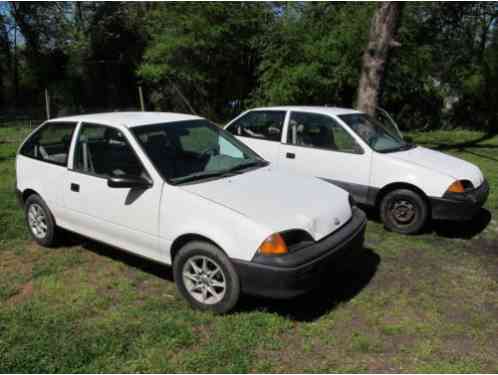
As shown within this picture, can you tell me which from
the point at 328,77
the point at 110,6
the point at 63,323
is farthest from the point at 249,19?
the point at 63,323

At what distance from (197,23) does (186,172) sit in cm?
1547

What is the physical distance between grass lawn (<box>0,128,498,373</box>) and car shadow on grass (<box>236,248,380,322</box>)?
1 cm

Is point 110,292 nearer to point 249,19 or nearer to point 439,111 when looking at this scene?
point 249,19

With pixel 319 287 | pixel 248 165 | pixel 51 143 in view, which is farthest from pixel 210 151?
pixel 51 143

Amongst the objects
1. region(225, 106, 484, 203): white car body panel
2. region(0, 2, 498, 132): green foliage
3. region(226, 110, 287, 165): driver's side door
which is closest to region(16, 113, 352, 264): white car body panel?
region(225, 106, 484, 203): white car body panel

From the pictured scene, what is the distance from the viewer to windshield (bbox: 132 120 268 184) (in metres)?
3.97

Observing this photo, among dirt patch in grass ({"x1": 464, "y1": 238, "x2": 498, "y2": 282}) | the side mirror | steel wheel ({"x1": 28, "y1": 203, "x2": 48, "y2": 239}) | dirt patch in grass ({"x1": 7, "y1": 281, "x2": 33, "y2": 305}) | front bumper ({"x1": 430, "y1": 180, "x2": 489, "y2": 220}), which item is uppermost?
the side mirror

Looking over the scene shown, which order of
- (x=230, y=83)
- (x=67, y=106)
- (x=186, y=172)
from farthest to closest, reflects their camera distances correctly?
1. (x=67, y=106)
2. (x=230, y=83)
3. (x=186, y=172)

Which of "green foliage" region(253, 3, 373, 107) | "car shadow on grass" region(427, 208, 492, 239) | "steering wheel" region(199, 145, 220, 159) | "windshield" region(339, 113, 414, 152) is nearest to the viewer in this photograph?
"steering wheel" region(199, 145, 220, 159)

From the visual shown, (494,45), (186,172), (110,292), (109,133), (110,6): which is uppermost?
(110,6)

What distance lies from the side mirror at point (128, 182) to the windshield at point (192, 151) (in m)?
0.18

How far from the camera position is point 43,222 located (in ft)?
16.6

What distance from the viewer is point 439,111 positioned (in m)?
18.8

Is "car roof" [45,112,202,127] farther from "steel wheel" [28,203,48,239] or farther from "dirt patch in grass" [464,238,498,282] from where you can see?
"dirt patch in grass" [464,238,498,282]
